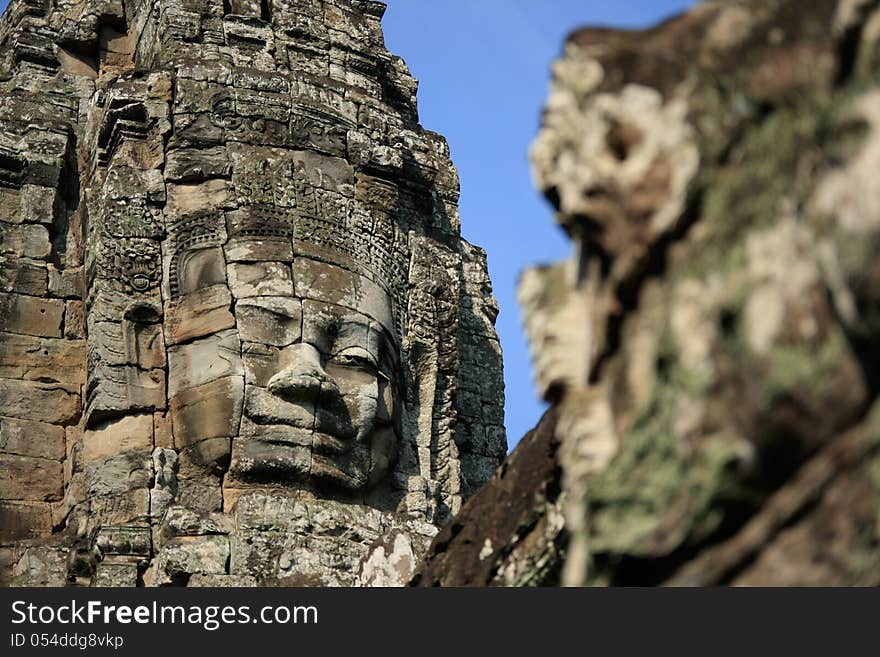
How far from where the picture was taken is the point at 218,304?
13.3 metres

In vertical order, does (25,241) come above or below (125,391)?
above

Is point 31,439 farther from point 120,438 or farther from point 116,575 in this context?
point 116,575

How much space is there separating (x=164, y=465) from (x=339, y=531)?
4.26 ft

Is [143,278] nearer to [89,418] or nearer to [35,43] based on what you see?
[89,418]

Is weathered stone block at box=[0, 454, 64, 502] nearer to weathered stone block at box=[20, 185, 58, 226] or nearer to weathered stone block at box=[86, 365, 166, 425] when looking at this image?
weathered stone block at box=[86, 365, 166, 425]

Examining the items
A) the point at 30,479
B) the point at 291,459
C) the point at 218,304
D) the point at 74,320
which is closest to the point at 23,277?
the point at 74,320

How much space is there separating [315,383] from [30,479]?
2.40 meters

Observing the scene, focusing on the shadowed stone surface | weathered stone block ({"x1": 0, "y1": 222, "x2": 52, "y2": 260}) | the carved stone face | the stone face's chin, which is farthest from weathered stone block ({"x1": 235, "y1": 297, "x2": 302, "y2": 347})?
the shadowed stone surface

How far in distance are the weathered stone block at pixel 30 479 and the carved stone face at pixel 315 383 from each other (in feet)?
5.62

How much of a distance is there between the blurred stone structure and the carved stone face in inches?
0.7

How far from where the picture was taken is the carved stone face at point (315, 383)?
12.9 m

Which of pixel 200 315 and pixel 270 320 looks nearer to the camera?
pixel 270 320

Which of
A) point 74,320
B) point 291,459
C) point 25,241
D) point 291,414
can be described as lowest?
point 291,459

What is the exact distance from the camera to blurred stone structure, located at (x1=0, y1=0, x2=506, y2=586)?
42.0 feet
